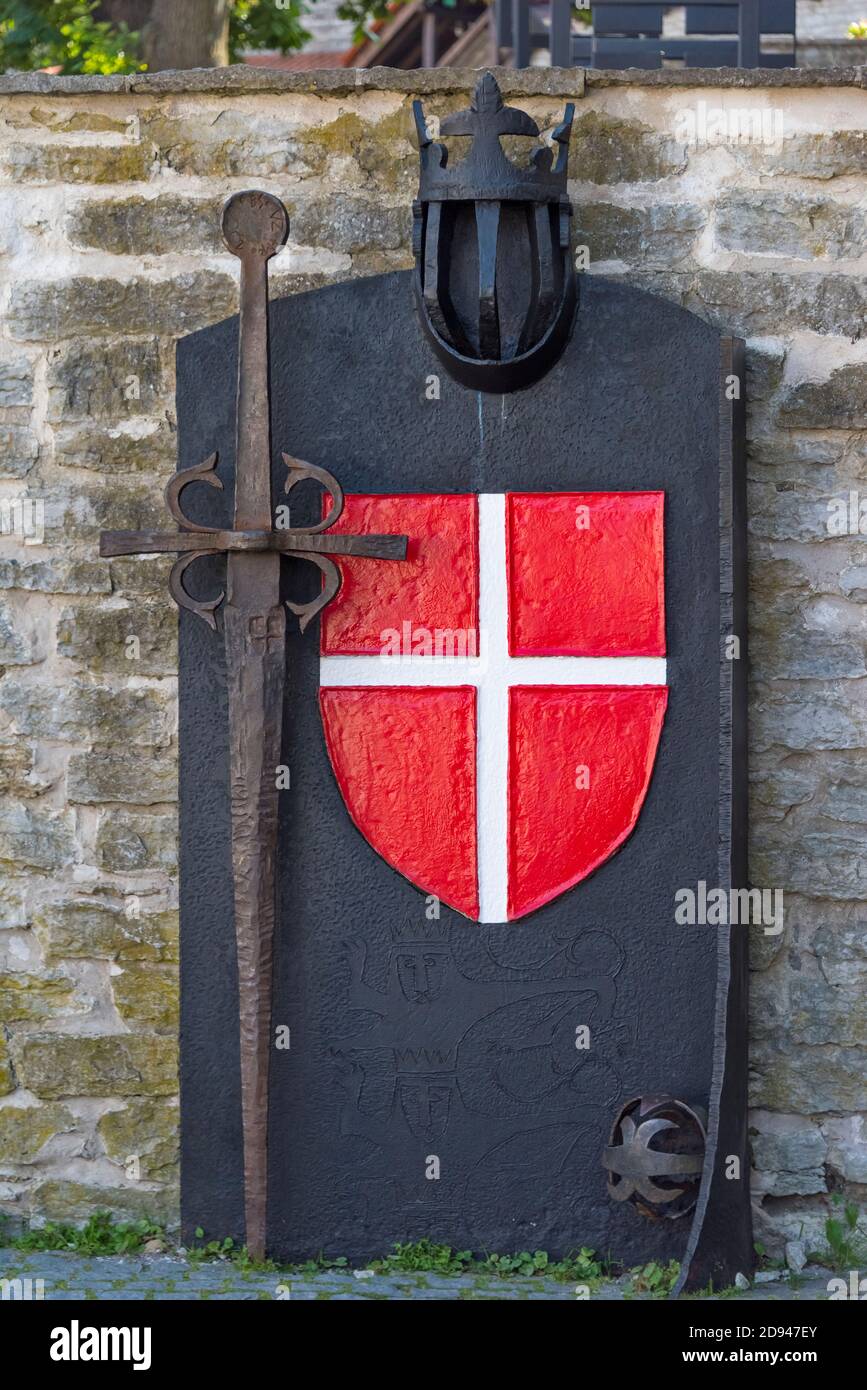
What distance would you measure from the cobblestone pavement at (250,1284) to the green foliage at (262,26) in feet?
22.3

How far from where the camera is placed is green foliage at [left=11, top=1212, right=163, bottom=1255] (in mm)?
3104

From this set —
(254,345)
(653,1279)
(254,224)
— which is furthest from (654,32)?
(653,1279)

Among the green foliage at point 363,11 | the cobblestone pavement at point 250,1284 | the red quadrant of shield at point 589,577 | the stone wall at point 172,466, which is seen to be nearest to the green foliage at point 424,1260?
the cobblestone pavement at point 250,1284

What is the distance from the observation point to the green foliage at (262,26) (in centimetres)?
821

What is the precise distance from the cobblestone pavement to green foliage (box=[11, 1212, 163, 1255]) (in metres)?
0.03

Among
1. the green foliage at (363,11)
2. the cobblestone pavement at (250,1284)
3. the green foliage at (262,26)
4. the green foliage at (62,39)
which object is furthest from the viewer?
the green foliage at (363,11)

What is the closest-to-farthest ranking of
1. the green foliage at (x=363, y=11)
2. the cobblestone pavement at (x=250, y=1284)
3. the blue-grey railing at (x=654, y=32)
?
the cobblestone pavement at (x=250, y=1284), the blue-grey railing at (x=654, y=32), the green foliage at (x=363, y=11)

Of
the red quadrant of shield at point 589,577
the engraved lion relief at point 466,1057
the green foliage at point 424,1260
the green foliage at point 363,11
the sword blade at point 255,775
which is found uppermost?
the green foliage at point 363,11

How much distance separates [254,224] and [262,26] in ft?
19.4

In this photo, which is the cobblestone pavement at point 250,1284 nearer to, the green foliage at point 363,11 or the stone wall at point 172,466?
the stone wall at point 172,466

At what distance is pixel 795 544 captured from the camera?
307 centimetres

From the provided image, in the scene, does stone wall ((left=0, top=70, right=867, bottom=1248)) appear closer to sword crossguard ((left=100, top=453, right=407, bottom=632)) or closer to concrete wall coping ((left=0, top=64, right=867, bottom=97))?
concrete wall coping ((left=0, top=64, right=867, bottom=97))

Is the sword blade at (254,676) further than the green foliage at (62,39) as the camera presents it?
No

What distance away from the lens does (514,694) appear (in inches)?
118
